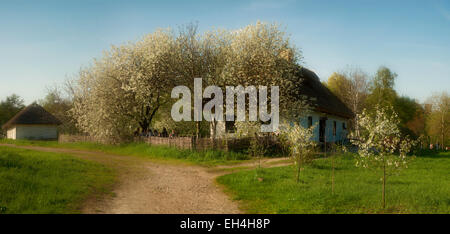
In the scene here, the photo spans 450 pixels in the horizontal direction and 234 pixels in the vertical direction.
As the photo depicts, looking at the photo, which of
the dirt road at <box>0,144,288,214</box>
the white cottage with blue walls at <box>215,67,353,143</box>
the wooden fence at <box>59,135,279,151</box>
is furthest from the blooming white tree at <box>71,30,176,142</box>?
the dirt road at <box>0,144,288,214</box>

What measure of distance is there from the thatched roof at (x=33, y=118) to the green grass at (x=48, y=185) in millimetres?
31683

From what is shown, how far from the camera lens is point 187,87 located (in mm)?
24953

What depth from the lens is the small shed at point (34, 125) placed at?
41719 millimetres

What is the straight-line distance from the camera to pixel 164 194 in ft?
36.2

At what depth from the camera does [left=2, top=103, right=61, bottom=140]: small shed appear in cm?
4172

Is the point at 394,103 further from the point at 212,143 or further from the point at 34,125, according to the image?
the point at 34,125

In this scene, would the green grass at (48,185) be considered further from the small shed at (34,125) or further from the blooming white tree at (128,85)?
the small shed at (34,125)

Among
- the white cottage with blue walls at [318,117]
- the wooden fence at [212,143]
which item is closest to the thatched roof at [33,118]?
the wooden fence at [212,143]

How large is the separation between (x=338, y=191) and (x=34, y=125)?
1762 inches

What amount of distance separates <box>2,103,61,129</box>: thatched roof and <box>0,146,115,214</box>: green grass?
104 ft

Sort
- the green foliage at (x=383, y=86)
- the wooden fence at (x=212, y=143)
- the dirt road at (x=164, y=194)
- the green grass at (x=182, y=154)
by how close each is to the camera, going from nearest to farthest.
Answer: the dirt road at (x=164, y=194)
the green grass at (x=182, y=154)
the wooden fence at (x=212, y=143)
the green foliage at (x=383, y=86)

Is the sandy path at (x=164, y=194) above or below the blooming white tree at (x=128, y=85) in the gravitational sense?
below

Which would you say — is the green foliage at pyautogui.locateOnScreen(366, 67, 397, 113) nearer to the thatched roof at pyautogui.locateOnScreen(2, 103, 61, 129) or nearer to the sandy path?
the sandy path
